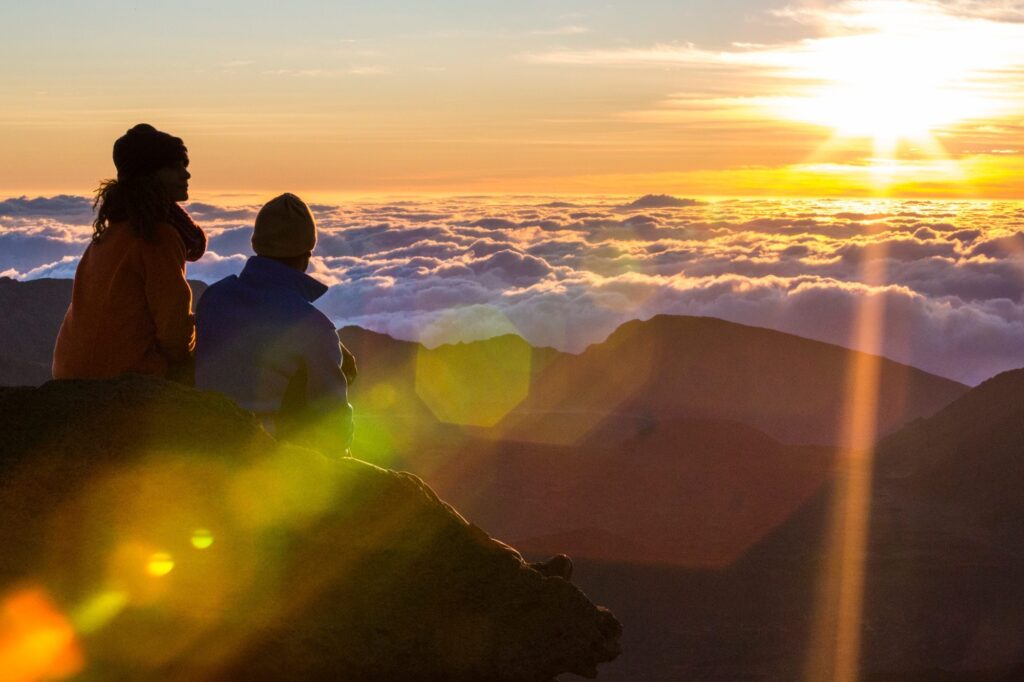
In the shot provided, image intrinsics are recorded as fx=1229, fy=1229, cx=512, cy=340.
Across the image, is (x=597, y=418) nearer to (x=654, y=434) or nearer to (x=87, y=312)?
(x=654, y=434)

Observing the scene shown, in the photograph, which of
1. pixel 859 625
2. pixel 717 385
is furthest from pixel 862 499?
pixel 717 385

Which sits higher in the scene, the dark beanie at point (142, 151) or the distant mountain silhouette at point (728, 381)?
the dark beanie at point (142, 151)

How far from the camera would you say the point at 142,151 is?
13.2 ft

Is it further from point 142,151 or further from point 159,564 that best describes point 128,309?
point 159,564

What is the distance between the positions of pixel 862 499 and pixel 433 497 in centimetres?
3228

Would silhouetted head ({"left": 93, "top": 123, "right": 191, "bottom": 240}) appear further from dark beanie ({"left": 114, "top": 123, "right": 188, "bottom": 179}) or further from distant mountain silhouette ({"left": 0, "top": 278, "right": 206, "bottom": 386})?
distant mountain silhouette ({"left": 0, "top": 278, "right": 206, "bottom": 386})

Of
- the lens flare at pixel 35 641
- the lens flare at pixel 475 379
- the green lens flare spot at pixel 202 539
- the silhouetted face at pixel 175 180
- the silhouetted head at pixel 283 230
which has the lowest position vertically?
the lens flare at pixel 475 379

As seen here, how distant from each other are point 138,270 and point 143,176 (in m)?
0.31

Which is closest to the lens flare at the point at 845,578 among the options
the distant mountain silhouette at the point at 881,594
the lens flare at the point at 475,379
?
the distant mountain silhouette at the point at 881,594

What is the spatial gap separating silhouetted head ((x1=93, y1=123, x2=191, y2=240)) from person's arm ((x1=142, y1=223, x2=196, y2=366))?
0.08m

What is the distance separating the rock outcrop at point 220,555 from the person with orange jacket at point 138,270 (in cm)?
22

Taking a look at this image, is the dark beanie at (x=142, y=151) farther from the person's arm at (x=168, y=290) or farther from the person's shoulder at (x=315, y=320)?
the person's shoulder at (x=315, y=320)

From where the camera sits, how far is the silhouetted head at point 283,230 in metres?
4.02

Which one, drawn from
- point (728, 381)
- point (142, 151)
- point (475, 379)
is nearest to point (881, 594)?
point (142, 151)
